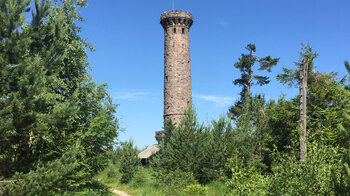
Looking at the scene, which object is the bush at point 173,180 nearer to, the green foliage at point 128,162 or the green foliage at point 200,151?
the green foliage at point 200,151

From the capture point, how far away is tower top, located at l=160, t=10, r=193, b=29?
34906 mm

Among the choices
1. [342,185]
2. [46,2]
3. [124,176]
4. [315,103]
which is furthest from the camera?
[124,176]

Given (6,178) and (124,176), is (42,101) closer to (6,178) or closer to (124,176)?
(6,178)

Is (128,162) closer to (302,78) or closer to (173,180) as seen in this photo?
(173,180)

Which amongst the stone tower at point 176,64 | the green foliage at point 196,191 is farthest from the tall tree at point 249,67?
the green foliage at point 196,191

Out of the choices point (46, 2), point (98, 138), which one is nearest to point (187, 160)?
point (98, 138)

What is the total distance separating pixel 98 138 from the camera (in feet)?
53.5

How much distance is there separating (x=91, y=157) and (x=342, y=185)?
12.2 m

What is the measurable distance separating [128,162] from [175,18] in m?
17.7

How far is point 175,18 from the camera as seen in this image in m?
34.9

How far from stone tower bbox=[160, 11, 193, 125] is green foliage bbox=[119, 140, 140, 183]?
6.68 meters

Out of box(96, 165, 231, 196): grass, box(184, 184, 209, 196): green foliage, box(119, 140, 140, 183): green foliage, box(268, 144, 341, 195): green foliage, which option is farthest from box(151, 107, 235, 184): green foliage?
box(268, 144, 341, 195): green foliage

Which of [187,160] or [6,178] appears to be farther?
[187,160]

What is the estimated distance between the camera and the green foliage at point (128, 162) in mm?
25578
